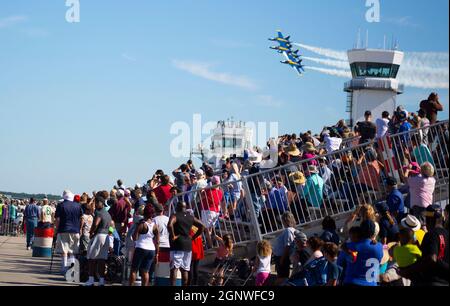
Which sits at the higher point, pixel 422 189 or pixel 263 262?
pixel 422 189

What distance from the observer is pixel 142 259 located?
1586 centimetres

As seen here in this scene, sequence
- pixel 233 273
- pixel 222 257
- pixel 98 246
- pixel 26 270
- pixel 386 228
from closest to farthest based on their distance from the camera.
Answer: pixel 386 228 → pixel 233 273 → pixel 222 257 → pixel 98 246 → pixel 26 270

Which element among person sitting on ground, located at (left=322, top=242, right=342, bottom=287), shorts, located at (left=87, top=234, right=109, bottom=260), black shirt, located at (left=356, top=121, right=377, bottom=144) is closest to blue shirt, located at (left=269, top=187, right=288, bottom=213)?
black shirt, located at (left=356, top=121, right=377, bottom=144)

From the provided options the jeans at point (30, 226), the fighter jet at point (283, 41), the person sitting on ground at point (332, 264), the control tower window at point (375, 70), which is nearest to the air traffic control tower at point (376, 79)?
the control tower window at point (375, 70)

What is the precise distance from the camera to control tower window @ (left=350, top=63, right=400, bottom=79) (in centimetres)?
7112

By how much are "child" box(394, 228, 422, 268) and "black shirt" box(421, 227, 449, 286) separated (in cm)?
27

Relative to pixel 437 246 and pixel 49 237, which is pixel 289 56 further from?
pixel 437 246

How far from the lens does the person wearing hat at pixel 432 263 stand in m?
10.4

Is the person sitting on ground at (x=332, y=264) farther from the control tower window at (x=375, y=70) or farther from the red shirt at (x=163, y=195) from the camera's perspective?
the control tower window at (x=375, y=70)

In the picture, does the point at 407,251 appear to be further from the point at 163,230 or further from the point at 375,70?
the point at 375,70

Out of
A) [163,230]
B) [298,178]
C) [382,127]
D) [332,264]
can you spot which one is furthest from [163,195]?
[332,264]

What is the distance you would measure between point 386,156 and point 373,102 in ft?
183

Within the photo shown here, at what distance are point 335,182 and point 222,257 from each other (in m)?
2.43

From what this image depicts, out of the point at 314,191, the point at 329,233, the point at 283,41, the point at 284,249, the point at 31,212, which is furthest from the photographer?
the point at 283,41
